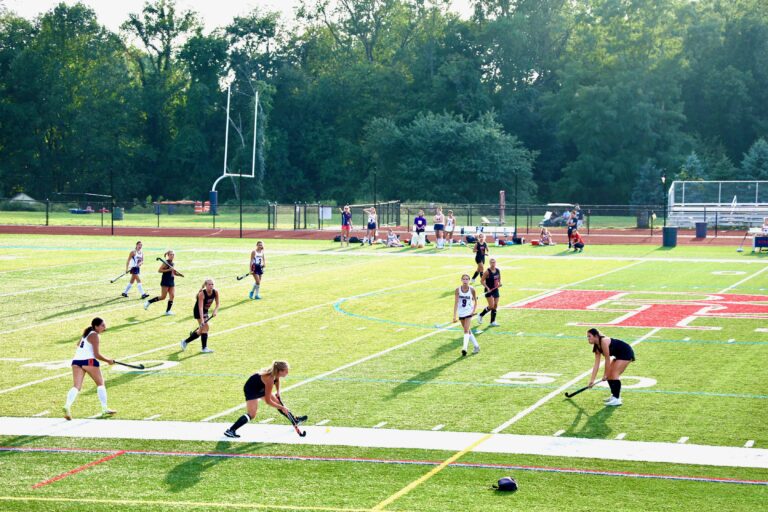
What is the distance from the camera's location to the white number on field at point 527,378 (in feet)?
69.1

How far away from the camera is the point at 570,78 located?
10719 centimetres

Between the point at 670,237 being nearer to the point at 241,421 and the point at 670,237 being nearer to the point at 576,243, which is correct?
the point at 576,243

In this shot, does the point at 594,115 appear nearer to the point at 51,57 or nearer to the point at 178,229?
the point at 178,229

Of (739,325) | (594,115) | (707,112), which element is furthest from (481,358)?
(707,112)

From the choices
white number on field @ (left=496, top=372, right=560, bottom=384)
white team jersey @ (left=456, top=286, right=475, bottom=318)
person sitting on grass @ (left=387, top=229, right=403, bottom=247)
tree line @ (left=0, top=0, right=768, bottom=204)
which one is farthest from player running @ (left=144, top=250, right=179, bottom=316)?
tree line @ (left=0, top=0, right=768, bottom=204)

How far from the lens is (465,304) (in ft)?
78.4

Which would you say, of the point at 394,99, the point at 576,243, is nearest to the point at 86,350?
the point at 576,243

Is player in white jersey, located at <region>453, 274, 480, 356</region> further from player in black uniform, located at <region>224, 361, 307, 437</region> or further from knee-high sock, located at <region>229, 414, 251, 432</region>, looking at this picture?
knee-high sock, located at <region>229, 414, 251, 432</region>

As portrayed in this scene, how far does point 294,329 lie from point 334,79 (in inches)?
3913

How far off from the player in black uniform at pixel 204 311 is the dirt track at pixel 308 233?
3863cm

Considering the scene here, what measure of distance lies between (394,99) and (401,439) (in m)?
106

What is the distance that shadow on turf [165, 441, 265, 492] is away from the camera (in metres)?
14.5

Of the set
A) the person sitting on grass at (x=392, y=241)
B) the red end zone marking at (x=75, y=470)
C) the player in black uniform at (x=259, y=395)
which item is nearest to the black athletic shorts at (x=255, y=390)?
the player in black uniform at (x=259, y=395)

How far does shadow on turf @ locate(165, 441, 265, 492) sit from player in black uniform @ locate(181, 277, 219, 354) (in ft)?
25.4
